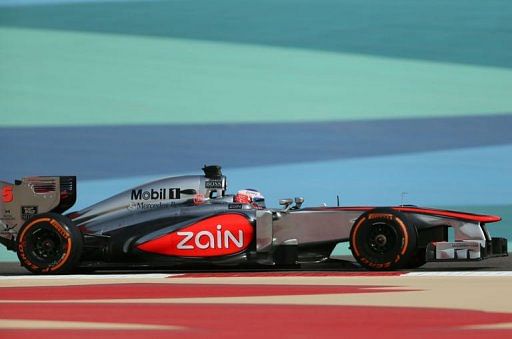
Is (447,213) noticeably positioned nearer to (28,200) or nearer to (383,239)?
(383,239)

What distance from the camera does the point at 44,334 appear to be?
16.6 ft

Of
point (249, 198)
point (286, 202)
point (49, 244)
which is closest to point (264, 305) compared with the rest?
point (286, 202)

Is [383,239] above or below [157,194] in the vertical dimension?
below

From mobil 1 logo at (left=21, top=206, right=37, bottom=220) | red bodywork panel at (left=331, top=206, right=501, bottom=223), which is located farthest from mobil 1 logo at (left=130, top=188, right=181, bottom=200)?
red bodywork panel at (left=331, top=206, right=501, bottom=223)

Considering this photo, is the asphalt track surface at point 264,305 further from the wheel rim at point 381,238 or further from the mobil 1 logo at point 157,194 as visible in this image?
the mobil 1 logo at point 157,194

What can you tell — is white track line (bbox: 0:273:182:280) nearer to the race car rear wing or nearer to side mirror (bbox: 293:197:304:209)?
the race car rear wing

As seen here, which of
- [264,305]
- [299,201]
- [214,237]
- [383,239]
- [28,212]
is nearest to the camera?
[264,305]

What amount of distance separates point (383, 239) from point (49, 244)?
3475mm

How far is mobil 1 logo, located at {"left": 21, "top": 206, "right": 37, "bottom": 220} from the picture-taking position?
1155 cm

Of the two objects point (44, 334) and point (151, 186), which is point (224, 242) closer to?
point (151, 186)

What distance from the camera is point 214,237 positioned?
1074cm

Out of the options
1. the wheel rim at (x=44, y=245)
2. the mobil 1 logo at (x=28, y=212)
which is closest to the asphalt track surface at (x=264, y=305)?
the wheel rim at (x=44, y=245)

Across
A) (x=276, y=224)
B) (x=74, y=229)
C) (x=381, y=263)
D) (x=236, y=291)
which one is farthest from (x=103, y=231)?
(x=236, y=291)

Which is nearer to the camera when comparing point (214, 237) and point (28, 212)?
point (214, 237)
